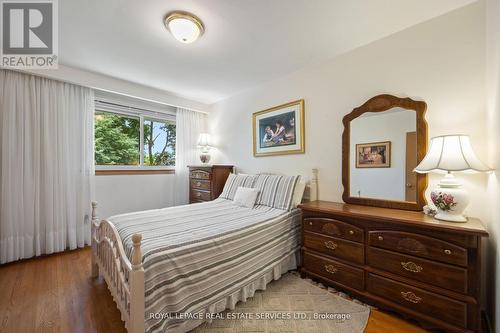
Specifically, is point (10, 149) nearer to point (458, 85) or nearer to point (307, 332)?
point (307, 332)

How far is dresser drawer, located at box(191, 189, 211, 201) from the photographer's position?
3.33 m

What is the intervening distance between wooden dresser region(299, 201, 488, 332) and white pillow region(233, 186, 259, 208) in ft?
2.67

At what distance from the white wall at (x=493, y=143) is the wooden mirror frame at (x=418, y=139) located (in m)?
0.38

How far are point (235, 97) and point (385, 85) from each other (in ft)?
7.50

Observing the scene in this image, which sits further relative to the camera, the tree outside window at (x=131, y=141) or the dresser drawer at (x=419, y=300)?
the tree outside window at (x=131, y=141)

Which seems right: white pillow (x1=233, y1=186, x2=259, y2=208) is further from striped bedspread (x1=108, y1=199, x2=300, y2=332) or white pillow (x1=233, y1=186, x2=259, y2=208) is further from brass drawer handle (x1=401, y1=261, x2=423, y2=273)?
brass drawer handle (x1=401, y1=261, x2=423, y2=273)

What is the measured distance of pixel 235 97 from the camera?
3596mm

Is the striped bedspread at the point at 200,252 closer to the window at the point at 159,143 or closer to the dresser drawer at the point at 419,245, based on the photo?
the dresser drawer at the point at 419,245

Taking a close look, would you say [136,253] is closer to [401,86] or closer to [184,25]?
[184,25]

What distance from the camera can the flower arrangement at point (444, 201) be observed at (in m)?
1.43

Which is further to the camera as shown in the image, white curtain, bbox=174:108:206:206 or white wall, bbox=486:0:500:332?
white curtain, bbox=174:108:206:206

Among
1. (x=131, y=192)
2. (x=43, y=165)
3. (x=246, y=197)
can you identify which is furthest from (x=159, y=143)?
(x=246, y=197)

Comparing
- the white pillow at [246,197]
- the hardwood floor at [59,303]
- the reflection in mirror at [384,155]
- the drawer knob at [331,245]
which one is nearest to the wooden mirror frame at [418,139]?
the reflection in mirror at [384,155]

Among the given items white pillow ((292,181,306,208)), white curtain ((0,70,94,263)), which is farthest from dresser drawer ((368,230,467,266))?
white curtain ((0,70,94,263))
